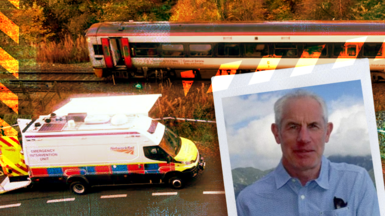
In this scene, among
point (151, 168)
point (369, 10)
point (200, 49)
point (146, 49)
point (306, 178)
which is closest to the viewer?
point (306, 178)

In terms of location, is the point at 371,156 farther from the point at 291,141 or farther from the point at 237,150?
the point at 237,150

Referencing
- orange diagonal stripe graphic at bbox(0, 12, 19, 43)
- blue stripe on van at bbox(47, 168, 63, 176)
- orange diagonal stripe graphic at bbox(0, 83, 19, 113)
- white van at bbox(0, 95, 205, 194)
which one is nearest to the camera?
white van at bbox(0, 95, 205, 194)

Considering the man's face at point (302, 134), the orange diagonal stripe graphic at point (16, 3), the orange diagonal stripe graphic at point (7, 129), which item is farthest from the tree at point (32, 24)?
the man's face at point (302, 134)

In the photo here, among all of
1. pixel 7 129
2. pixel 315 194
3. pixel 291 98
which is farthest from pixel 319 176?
pixel 7 129

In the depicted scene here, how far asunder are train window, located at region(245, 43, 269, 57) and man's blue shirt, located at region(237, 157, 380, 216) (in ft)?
26.2

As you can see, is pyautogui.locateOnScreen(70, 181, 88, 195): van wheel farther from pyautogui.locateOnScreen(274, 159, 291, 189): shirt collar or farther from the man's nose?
the man's nose

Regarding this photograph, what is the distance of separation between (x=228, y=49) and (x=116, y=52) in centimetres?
381

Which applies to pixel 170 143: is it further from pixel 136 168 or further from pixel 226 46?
pixel 226 46

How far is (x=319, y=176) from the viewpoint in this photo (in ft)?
8.27

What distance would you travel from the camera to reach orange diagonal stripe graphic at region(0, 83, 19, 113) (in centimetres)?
923

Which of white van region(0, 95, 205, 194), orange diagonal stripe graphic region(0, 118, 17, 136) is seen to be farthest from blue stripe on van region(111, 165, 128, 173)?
orange diagonal stripe graphic region(0, 118, 17, 136)

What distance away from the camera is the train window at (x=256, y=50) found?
10.2 m

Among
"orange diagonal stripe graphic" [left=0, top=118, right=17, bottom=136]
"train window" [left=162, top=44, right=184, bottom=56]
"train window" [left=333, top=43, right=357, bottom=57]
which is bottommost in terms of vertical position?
"orange diagonal stripe graphic" [left=0, top=118, right=17, bottom=136]

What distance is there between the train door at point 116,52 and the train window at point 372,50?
7747 millimetres
